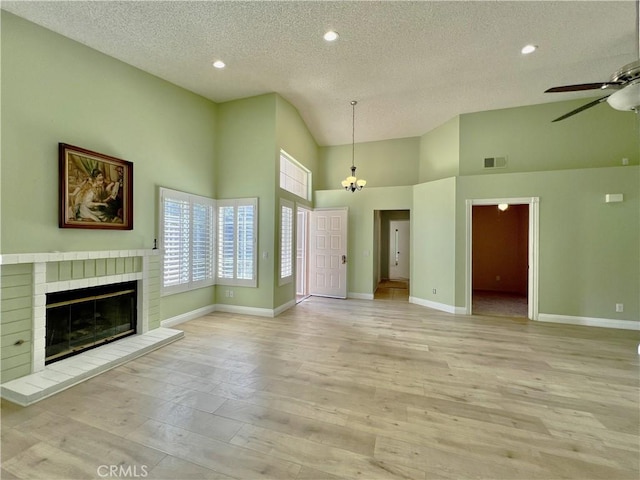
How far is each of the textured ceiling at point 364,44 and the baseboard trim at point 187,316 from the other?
4.01 metres

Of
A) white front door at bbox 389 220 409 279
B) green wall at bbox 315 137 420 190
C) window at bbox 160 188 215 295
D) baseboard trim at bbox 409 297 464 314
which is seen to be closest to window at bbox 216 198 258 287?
window at bbox 160 188 215 295

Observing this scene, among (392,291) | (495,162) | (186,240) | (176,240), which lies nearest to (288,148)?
(186,240)

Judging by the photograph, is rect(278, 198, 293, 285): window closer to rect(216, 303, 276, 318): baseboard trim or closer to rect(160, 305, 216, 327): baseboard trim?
rect(216, 303, 276, 318): baseboard trim

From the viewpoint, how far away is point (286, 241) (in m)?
5.43

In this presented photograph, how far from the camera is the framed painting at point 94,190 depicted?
3.01 meters

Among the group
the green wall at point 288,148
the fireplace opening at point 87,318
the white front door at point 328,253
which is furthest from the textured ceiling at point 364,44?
the fireplace opening at point 87,318

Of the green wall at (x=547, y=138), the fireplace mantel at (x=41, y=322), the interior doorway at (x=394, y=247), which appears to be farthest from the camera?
the interior doorway at (x=394, y=247)

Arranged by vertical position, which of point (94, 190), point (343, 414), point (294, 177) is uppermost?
point (294, 177)

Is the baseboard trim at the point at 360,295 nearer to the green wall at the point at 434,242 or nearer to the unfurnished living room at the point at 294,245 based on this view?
the unfurnished living room at the point at 294,245

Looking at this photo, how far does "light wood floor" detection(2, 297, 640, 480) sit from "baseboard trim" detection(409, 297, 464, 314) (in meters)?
1.57

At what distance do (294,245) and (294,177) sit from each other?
1690 millimetres

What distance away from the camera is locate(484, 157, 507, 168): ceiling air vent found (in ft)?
17.7

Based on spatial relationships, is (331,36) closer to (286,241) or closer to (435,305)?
(286,241)

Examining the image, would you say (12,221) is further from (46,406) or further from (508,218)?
(508,218)
